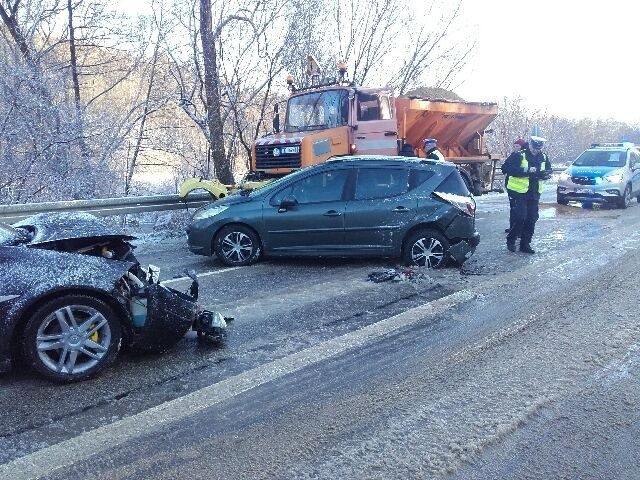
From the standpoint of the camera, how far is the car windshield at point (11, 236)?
3930 mm

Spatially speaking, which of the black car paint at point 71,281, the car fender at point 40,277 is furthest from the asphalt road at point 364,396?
the car fender at point 40,277

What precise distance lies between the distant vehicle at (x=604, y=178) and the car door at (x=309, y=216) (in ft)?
31.9

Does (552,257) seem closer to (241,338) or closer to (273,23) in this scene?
(241,338)

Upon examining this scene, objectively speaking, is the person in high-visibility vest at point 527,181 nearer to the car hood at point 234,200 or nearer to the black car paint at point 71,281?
the car hood at point 234,200

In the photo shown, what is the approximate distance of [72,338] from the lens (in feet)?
12.3

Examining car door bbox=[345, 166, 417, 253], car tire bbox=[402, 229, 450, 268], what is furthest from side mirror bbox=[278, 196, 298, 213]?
car tire bbox=[402, 229, 450, 268]

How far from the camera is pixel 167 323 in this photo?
4055 millimetres

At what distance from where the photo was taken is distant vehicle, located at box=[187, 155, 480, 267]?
286 inches

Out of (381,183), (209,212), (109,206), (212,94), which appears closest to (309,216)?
(381,183)

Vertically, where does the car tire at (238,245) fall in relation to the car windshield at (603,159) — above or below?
below

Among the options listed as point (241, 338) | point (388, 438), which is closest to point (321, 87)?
point (241, 338)

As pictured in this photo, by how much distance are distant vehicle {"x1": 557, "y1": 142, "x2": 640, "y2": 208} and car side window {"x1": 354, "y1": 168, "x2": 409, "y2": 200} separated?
9.20 meters

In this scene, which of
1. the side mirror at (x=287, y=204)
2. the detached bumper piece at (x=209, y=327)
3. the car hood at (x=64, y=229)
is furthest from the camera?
Answer: the side mirror at (x=287, y=204)

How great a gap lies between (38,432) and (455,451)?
242 centimetres
